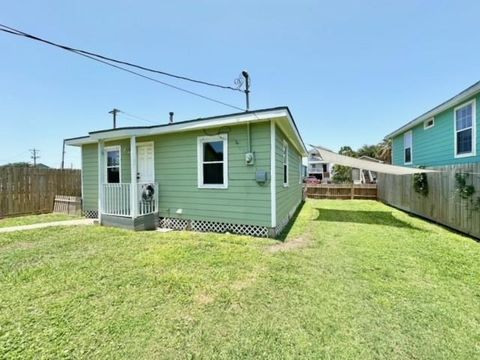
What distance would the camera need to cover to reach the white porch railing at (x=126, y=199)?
6953mm

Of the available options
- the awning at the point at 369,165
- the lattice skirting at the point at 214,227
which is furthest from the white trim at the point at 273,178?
the awning at the point at 369,165

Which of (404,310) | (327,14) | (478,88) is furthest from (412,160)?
(404,310)

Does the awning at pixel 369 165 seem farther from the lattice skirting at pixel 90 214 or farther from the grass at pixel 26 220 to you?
the grass at pixel 26 220

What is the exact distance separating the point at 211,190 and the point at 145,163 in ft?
8.59

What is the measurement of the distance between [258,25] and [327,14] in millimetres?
2075

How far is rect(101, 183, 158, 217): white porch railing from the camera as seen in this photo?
274 inches

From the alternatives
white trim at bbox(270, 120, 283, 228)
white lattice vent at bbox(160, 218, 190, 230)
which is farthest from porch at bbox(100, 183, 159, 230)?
white trim at bbox(270, 120, 283, 228)

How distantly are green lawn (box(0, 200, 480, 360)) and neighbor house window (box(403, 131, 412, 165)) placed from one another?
851cm

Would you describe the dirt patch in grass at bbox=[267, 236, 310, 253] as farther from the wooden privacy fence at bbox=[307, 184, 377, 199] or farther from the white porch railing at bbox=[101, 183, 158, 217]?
the wooden privacy fence at bbox=[307, 184, 377, 199]

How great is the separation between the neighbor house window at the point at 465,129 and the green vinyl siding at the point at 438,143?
17cm

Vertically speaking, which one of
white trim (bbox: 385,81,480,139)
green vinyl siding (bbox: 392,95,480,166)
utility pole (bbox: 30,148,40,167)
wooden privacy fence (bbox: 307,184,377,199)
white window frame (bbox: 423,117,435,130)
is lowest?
wooden privacy fence (bbox: 307,184,377,199)

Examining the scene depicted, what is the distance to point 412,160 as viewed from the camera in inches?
472

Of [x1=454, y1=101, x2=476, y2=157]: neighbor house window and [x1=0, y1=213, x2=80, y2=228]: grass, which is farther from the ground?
[x1=454, y1=101, x2=476, y2=157]: neighbor house window

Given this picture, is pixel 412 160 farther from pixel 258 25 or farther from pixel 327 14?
pixel 258 25
